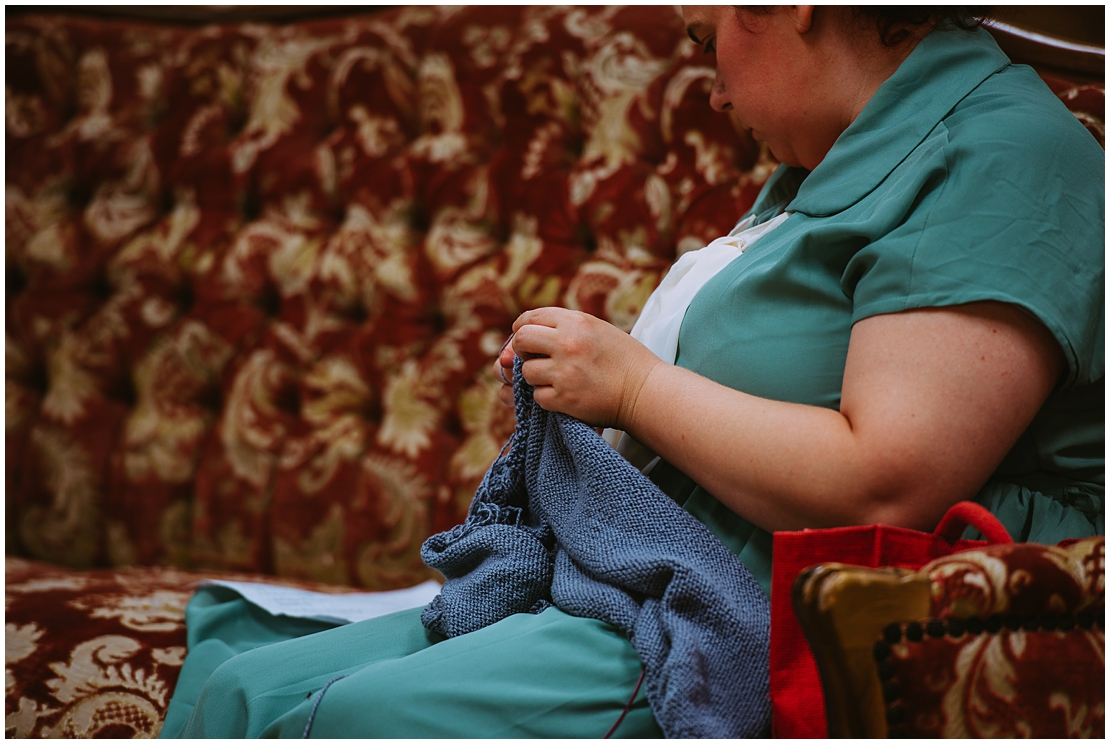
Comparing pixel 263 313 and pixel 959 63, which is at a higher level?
pixel 959 63

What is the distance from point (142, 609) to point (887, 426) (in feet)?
2.61

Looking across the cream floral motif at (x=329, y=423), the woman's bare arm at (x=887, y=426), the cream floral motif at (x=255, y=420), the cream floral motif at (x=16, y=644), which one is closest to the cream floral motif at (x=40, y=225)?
the cream floral motif at (x=255, y=420)

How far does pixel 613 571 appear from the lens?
56 cm

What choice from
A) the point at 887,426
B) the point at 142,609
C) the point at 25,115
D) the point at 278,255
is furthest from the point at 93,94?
the point at 887,426

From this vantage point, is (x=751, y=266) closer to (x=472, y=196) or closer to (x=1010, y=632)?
(x=1010, y=632)

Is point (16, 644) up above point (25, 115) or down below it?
below

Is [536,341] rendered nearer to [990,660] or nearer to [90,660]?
[990,660]

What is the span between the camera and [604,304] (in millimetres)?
1118

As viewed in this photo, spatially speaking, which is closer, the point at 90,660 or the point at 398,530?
the point at 90,660

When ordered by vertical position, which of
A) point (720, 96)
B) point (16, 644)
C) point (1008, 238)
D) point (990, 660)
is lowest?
point (16, 644)

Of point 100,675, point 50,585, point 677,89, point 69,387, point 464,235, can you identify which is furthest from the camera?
point 69,387

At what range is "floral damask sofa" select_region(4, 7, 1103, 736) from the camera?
45.5 inches

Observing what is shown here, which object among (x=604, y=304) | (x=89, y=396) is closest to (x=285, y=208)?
(x=89, y=396)

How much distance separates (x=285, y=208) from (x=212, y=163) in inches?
6.0
